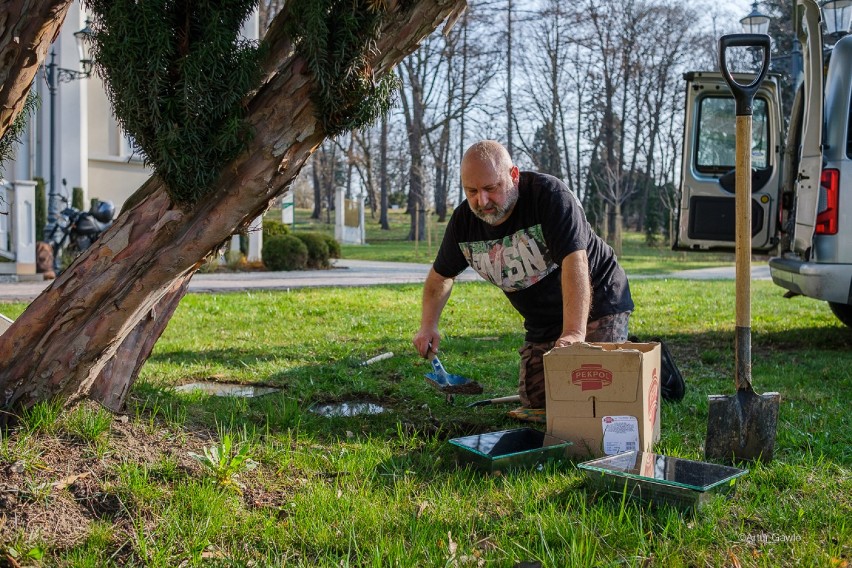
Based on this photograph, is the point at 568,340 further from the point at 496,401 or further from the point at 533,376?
the point at 496,401

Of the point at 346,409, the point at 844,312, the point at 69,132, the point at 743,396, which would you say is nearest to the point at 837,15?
the point at 844,312

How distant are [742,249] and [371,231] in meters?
39.5

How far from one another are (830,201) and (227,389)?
4.94m

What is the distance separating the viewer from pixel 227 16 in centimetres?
A: 315

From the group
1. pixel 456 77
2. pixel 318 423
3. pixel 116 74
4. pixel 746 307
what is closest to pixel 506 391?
pixel 318 423

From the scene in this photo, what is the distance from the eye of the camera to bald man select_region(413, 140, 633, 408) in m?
3.80

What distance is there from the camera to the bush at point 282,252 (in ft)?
59.9

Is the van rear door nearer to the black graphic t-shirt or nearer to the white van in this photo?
the white van

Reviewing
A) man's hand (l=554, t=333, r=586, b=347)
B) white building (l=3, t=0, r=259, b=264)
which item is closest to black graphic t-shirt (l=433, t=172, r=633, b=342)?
man's hand (l=554, t=333, r=586, b=347)

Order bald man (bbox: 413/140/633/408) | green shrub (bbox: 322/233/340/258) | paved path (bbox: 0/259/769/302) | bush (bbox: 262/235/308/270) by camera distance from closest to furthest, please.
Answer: bald man (bbox: 413/140/633/408) → paved path (bbox: 0/259/769/302) → bush (bbox: 262/235/308/270) → green shrub (bbox: 322/233/340/258)

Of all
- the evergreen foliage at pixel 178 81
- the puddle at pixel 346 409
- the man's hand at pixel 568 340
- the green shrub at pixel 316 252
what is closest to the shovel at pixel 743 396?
the man's hand at pixel 568 340

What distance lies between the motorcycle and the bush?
3.72 meters

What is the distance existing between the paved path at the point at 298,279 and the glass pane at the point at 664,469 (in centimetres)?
931

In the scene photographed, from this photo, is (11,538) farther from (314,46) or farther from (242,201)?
(314,46)
